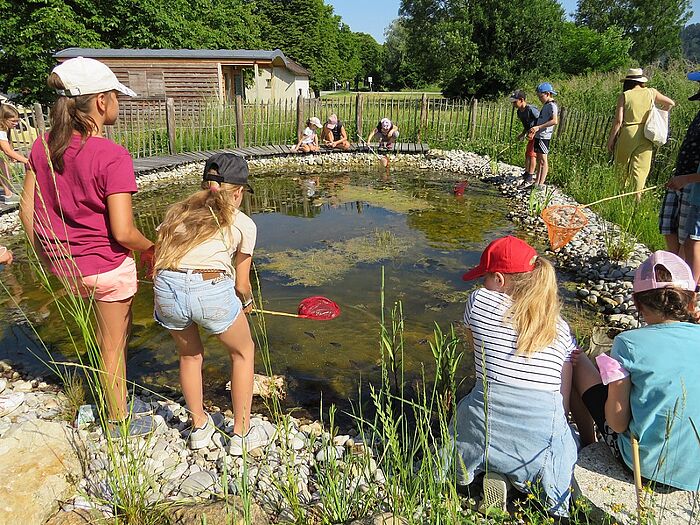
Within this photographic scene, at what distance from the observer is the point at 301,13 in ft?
143

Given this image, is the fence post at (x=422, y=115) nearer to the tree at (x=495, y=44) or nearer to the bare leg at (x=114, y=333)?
the bare leg at (x=114, y=333)

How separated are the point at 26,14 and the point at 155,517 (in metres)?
23.4

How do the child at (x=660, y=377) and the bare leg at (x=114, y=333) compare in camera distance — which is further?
the bare leg at (x=114, y=333)

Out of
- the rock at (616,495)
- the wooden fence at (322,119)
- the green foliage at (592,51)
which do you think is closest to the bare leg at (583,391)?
the rock at (616,495)

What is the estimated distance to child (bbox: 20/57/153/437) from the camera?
209 cm

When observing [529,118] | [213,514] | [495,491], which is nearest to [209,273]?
[213,514]

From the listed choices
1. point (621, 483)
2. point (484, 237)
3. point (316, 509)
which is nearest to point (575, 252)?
point (484, 237)

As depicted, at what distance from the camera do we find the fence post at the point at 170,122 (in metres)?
11.4

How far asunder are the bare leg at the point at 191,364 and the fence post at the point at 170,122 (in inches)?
404

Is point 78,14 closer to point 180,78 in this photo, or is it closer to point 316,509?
point 180,78

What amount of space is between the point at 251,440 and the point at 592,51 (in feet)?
145

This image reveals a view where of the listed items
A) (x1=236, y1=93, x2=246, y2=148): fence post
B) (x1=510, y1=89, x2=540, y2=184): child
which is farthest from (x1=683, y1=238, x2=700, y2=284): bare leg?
(x1=236, y1=93, x2=246, y2=148): fence post

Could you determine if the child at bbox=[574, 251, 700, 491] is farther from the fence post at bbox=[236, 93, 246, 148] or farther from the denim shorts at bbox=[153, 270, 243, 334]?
the fence post at bbox=[236, 93, 246, 148]

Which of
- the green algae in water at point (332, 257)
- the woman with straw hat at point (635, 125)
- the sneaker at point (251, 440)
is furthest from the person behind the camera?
the woman with straw hat at point (635, 125)
